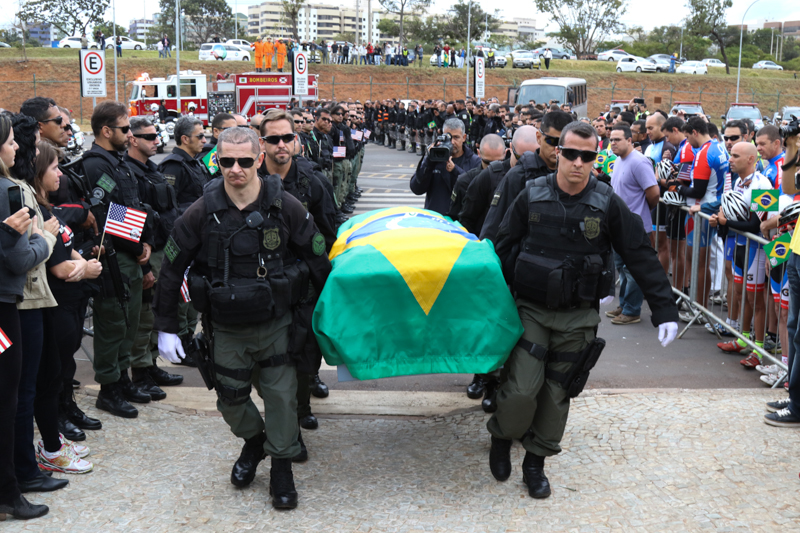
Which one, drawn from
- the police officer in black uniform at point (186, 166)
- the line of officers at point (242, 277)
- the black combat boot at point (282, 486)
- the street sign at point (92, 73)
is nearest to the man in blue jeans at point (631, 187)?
the line of officers at point (242, 277)

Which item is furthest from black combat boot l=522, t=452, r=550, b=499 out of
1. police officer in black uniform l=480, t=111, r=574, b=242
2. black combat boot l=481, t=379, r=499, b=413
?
police officer in black uniform l=480, t=111, r=574, b=242

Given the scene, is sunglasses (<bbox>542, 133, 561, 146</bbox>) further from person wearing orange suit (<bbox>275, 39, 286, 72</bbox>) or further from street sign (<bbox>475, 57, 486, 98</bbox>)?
person wearing orange suit (<bbox>275, 39, 286, 72</bbox>)

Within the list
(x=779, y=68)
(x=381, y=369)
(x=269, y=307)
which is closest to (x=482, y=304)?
(x=381, y=369)

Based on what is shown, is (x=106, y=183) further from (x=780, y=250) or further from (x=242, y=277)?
(x=780, y=250)

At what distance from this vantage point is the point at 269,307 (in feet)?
13.4

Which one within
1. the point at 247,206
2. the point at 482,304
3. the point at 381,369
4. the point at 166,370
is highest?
Answer: the point at 247,206

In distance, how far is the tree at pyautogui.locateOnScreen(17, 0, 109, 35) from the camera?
2867 inches

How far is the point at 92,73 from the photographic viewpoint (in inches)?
693

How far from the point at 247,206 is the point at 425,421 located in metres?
2.18

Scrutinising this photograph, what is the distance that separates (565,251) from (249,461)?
218 cm

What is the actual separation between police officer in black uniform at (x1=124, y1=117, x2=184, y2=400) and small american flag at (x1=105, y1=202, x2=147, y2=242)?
0.21 m

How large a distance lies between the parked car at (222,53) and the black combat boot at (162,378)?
55687mm

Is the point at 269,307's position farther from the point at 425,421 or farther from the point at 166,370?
the point at 166,370

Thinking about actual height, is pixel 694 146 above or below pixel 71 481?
above
